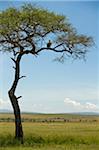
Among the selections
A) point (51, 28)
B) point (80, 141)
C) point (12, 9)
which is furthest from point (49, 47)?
point (80, 141)

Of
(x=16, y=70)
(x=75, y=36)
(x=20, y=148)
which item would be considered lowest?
(x=20, y=148)

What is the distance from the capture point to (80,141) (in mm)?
29391

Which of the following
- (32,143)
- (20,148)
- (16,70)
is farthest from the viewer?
(16,70)

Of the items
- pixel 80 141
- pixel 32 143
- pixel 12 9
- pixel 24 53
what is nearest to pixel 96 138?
pixel 80 141

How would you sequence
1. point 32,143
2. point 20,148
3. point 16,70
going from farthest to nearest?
point 16,70
point 32,143
point 20,148

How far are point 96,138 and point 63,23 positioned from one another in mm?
7088

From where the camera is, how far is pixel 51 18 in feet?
97.5

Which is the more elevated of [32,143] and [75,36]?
[75,36]

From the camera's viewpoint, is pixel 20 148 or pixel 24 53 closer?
pixel 20 148

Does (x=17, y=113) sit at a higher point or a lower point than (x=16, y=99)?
lower

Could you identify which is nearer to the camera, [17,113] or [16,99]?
[16,99]

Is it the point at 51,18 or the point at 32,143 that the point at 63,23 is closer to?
Result: the point at 51,18

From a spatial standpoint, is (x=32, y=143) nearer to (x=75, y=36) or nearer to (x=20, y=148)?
(x=20, y=148)

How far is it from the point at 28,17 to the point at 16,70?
3139 millimetres
